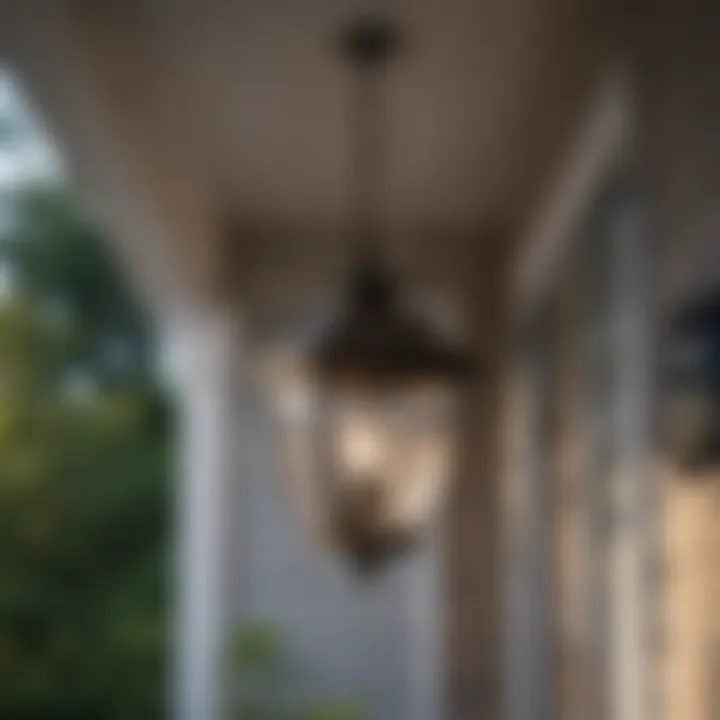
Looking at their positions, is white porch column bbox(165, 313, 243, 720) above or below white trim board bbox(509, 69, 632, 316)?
below

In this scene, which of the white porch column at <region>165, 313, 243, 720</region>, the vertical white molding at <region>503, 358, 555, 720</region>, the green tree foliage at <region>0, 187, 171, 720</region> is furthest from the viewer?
the white porch column at <region>165, 313, 243, 720</region>

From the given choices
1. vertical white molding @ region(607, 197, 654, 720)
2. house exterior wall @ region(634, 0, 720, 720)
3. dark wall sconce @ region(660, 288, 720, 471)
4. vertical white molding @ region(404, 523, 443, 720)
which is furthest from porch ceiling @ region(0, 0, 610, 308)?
vertical white molding @ region(404, 523, 443, 720)

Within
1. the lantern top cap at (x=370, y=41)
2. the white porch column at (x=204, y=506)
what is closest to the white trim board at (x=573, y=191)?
the lantern top cap at (x=370, y=41)

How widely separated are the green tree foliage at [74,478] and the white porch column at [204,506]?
0.13m

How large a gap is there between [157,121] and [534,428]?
1.53m

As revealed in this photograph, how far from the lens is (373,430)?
2084mm

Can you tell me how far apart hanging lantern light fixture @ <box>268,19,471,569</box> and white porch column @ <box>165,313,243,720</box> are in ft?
6.19

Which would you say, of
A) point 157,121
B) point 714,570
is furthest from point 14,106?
point 714,570

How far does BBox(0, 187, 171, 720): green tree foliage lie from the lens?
2980 mm

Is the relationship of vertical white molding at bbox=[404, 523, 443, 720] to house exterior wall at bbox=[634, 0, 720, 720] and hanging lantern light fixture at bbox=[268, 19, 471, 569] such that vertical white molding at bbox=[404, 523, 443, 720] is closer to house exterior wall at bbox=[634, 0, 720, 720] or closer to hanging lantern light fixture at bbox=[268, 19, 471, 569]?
hanging lantern light fixture at bbox=[268, 19, 471, 569]

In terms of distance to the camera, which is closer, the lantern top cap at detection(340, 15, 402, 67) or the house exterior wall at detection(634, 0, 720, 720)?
the house exterior wall at detection(634, 0, 720, 720)

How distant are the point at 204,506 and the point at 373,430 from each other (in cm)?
206

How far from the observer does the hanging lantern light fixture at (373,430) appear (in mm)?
2076

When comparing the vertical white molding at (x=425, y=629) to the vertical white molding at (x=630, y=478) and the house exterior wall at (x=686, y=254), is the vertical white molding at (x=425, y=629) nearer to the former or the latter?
the vertical white molding at (x=630, y=478)
